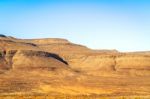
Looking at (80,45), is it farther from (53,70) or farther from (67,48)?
(53,70)

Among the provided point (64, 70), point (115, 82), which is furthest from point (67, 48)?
point (115, 82)

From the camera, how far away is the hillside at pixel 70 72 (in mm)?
108812

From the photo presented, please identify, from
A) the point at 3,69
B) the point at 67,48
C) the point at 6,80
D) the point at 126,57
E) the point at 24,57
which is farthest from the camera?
the point at 67,48

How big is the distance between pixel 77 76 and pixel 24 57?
21.6 metres

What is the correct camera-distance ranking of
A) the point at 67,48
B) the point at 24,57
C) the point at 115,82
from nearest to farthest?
the point at 115,82, the point at 24,57, the point at 67,48

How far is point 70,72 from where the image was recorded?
140 m

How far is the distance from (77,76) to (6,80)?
26825 mm

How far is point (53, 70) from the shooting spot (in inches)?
5497

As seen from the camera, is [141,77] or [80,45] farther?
[80,45]

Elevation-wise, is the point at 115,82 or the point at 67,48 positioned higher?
the point at 67,48

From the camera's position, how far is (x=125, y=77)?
459 feet

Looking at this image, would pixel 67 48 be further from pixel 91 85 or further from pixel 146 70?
pixel 91 85

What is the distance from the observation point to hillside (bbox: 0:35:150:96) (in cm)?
10881

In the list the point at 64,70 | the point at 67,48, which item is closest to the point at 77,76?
the point at 64,70
